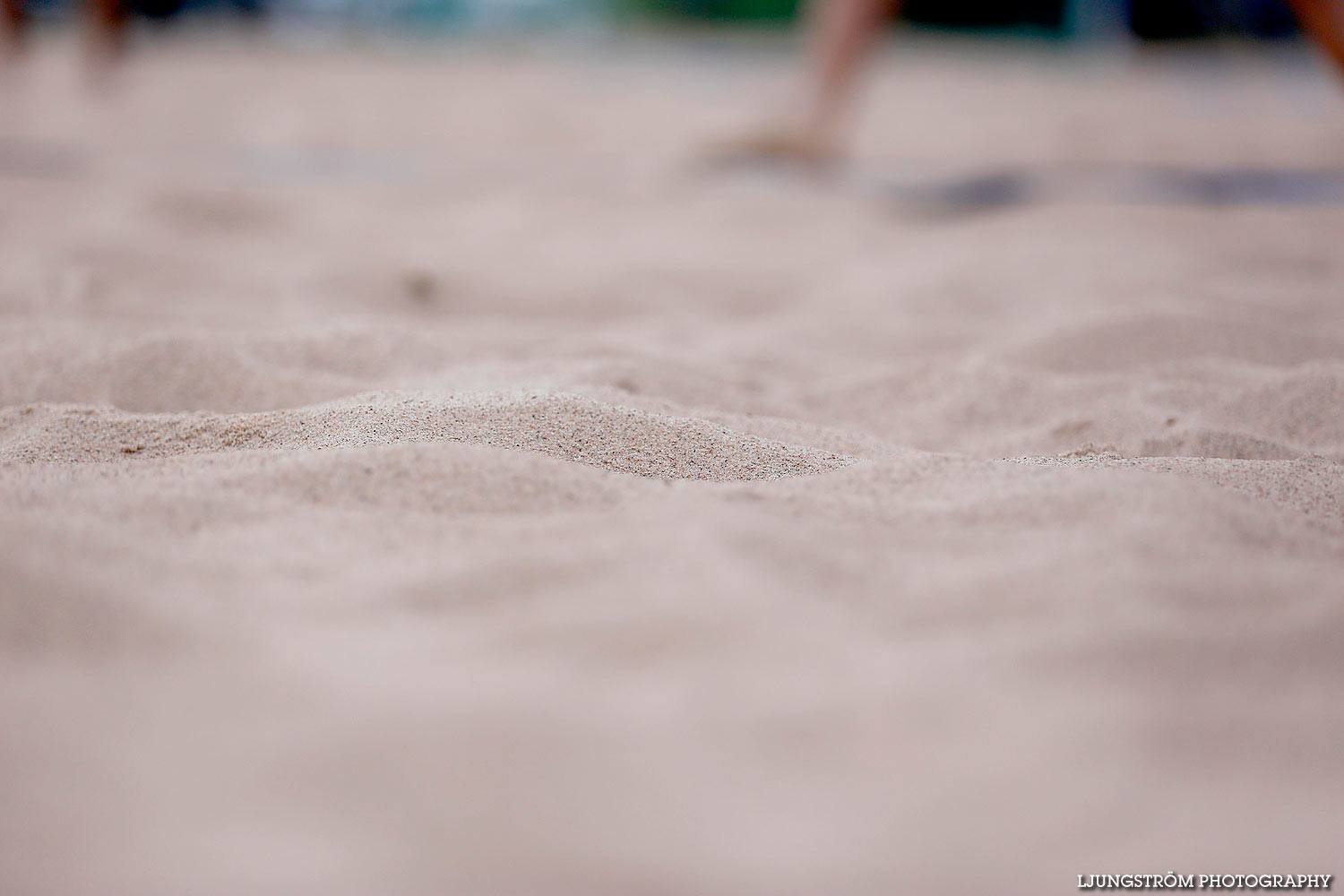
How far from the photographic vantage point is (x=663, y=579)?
2.03ft

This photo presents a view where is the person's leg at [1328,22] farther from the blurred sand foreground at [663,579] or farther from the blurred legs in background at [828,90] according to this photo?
the blurred legs in background at [828,90]

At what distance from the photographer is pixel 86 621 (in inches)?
22.2

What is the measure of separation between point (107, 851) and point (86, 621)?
0.18m

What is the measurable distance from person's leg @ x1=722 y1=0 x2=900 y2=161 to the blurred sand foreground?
3.27 feet

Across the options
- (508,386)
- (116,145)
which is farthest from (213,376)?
(116,145)

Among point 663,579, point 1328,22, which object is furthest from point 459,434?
point 1328,22

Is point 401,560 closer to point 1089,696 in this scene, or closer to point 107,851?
point 107,851

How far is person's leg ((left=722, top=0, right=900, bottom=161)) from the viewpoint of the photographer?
2475 millimetres

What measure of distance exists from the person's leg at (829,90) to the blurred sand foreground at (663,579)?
100cm

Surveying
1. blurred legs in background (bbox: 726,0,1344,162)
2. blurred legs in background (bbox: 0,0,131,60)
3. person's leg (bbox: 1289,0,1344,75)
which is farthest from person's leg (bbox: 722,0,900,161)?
blurred legs in background (bbox: 0,0,131,60)

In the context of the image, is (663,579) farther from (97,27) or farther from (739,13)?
(739,13)

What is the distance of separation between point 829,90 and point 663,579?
2.16 meters

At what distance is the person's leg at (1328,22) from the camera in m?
1.79

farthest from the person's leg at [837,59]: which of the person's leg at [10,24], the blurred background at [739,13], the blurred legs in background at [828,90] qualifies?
the blurred background at [739,13]
